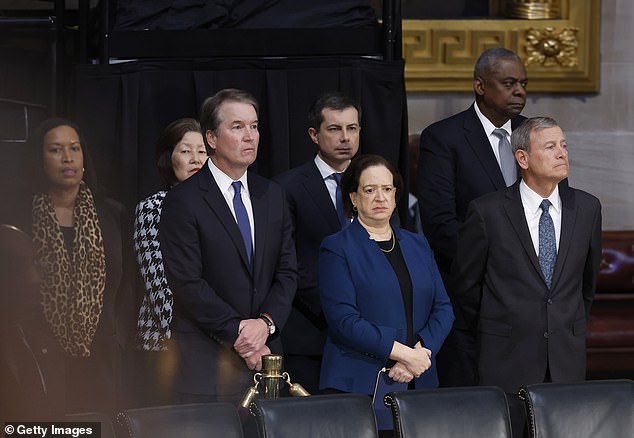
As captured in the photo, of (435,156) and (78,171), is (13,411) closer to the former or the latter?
(78,171)

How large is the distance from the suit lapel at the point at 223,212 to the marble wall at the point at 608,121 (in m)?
3.16

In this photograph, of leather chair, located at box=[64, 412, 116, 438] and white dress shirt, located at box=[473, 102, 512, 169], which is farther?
white dress shirt, located at box=[473, 102, 512, 169]

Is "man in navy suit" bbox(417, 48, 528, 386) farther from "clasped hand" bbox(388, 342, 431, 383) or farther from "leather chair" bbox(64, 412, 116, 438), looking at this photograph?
"leather chair" bbox(64, 412, 116, 438)

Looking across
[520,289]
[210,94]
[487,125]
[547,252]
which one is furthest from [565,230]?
[210,94]

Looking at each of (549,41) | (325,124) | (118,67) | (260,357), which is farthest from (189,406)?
(549,41)

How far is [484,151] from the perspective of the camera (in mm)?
5340

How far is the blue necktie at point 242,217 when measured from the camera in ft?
15.2

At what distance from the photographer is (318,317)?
5070 millimetres

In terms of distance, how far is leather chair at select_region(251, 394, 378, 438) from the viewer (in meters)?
3.58

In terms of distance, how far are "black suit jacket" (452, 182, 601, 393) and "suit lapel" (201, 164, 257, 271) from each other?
0.83 m

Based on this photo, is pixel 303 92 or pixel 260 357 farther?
pixel 303 92

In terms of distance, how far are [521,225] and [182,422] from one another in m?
1.76

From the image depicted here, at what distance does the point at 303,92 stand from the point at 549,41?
2.04 m

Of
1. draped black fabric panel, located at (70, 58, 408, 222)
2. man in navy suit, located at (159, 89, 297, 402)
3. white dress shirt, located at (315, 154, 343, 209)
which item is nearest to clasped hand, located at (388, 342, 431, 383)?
man in navy suit, located at (159, 89, 297, 402)
